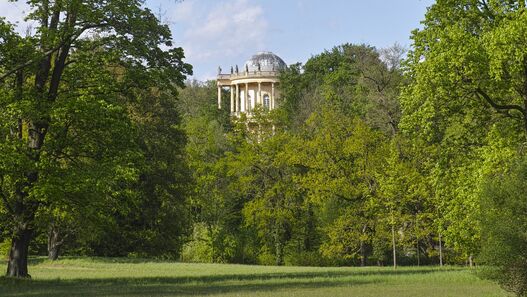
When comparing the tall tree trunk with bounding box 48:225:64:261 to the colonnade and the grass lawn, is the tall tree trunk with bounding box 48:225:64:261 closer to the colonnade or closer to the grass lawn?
the grass lawn

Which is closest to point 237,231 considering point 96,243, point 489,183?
point 96,243

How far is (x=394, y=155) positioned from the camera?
44.6 meters

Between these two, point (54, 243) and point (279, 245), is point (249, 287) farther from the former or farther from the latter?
point (279, 245)

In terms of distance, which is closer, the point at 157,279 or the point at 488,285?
the point at 488,285

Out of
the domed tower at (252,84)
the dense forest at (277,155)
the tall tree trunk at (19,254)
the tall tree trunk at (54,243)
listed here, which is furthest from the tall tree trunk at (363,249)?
the domed tower at (252,84)

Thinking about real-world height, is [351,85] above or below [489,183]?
above

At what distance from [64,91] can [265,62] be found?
254 feet

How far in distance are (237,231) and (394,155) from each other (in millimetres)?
21705

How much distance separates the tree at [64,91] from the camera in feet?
79.6

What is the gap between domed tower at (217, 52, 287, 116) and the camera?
97.6 meters

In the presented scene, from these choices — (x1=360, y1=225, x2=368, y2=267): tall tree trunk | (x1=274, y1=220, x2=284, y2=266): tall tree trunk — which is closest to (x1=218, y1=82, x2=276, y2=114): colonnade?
(x1=274, y1=220, x2=284, y2=266): tall tree trunk

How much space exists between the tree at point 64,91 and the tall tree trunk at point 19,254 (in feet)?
0.12

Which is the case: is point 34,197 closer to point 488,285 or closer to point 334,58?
point 488,285

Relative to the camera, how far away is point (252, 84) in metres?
99.5
